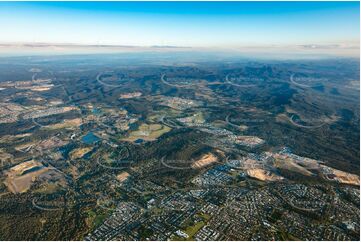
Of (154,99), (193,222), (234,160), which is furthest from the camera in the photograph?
(154,99)

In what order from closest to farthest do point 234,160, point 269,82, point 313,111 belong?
1. point 234,160
2. point 313,111
3. point 269,82

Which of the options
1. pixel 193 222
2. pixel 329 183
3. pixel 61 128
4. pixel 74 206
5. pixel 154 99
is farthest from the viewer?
pixel 154 99

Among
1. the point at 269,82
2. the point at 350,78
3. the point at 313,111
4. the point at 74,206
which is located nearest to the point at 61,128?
the point at 74,206

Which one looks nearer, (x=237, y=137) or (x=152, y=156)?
(x=152, y=156)

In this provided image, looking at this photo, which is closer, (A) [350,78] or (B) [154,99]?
(B) [154,99]

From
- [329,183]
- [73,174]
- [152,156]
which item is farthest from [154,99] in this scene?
[329,183]

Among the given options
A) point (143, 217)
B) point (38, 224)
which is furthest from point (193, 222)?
point (38, 224)

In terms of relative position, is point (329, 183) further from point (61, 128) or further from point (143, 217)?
point (61, 128)

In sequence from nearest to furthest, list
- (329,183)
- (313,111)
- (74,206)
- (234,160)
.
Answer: (74,206), (329,183), (234,160), (313,111)

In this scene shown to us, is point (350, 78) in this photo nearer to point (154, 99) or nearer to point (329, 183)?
point (154, 99)
